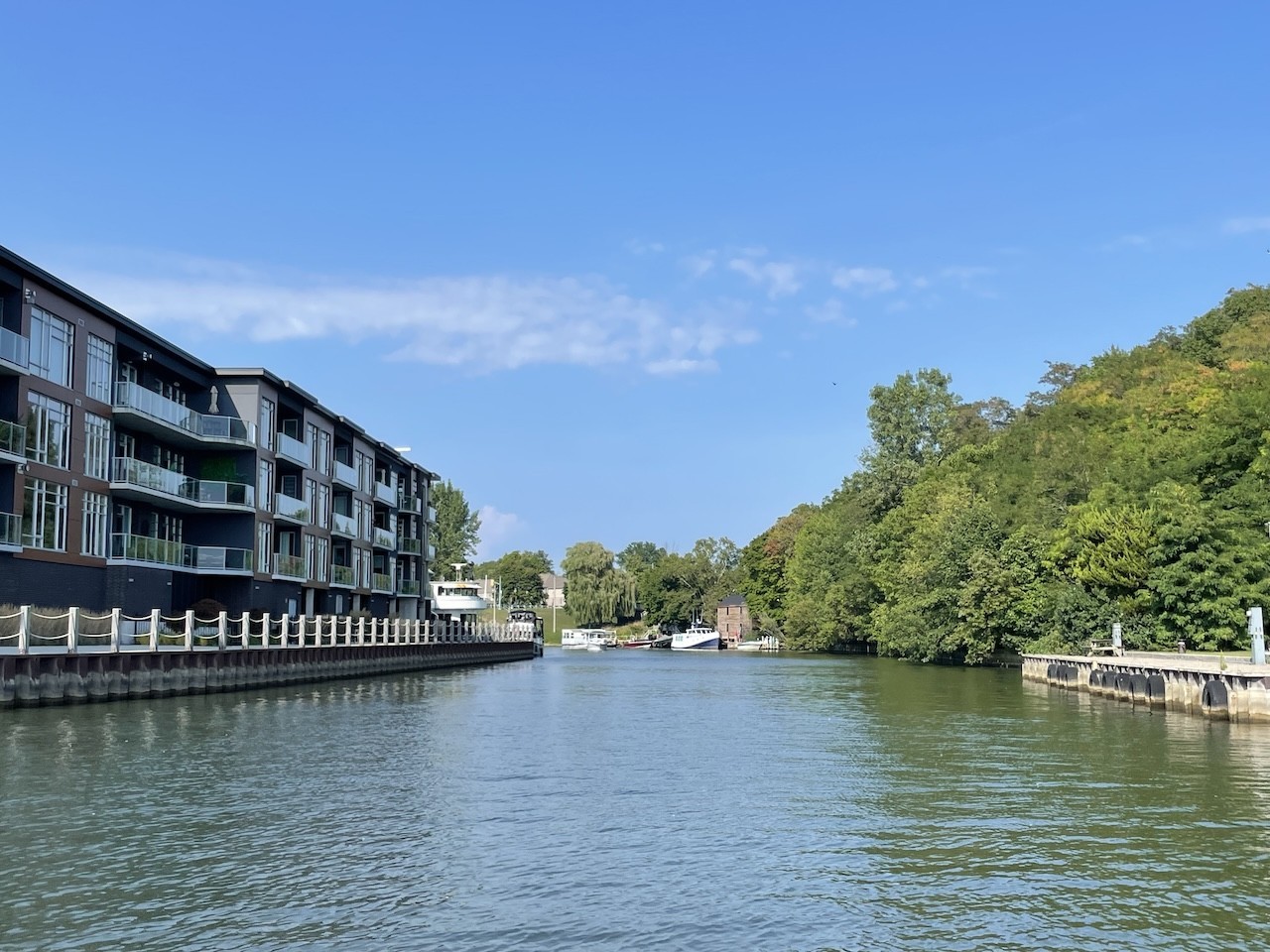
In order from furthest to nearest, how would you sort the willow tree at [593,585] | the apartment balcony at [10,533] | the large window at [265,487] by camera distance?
the willow tree at [593,585] < the large window at [265,487] < the apartment balcony at [10,533]

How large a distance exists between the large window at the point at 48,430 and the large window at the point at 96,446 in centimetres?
→ 144

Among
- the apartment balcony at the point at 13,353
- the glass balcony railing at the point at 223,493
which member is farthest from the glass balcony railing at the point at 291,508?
the apartment balcony at the point at 13,353

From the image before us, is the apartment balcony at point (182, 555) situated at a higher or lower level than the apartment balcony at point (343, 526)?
lower

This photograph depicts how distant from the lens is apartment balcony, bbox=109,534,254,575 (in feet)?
168

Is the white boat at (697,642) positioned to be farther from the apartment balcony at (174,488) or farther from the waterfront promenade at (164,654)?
the apartment balcony at (174,488)

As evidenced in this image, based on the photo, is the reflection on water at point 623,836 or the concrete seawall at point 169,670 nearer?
the reflection on water at point 623,836

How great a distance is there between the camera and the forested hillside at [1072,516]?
195ft

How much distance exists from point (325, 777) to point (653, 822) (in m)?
7.86

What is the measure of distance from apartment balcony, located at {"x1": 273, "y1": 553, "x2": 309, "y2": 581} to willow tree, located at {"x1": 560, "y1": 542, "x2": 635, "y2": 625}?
112422mm

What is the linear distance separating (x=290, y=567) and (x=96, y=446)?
18.1 meters

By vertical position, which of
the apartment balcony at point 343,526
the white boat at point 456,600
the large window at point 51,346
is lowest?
the white boat at point 456,600

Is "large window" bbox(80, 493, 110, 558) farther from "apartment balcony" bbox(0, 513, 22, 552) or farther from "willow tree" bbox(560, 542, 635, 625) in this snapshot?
A: "willow tree" bbox(560, 542, 635, 625)

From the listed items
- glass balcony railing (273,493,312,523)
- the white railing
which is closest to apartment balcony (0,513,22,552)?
the white railing

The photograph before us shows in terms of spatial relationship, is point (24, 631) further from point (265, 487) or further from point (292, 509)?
point (292, 509)
